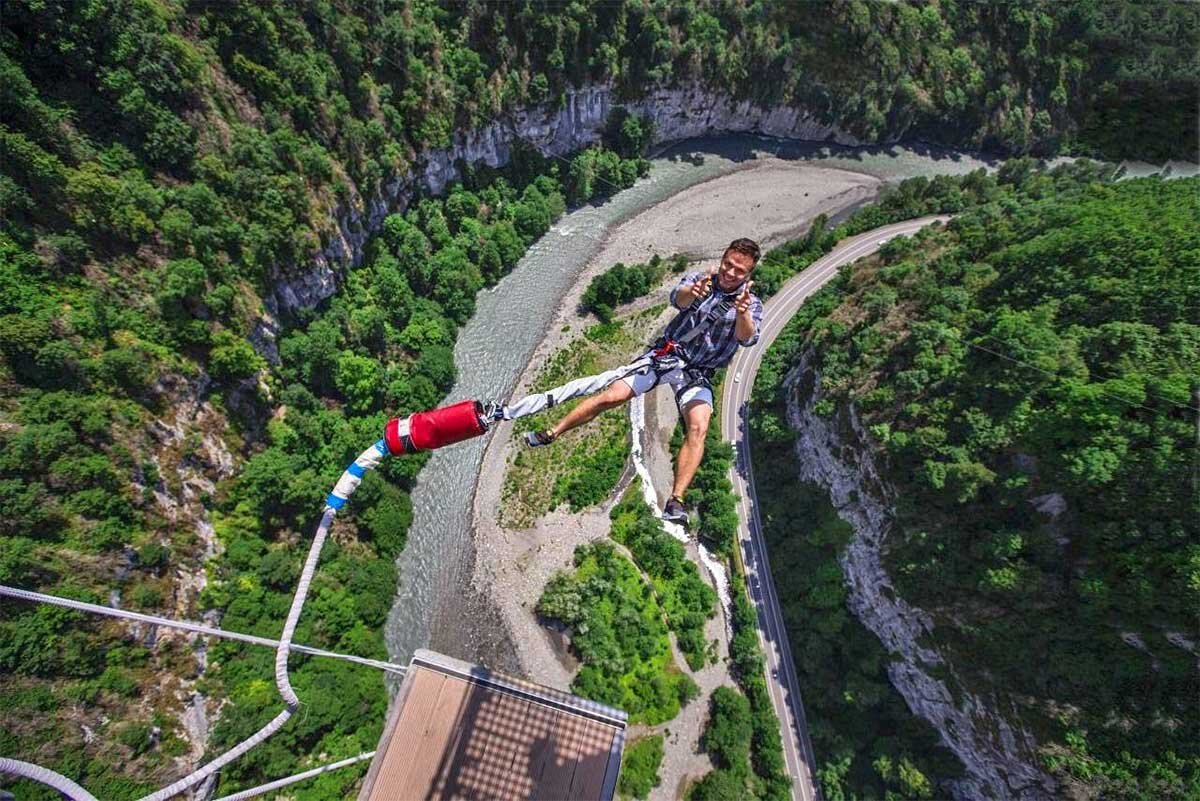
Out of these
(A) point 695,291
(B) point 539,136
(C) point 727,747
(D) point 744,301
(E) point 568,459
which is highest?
(B) point 539,136

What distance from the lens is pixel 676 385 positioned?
34.1 feet

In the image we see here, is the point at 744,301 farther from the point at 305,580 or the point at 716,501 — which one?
the point at 716,501

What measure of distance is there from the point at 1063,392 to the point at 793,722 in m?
18.2

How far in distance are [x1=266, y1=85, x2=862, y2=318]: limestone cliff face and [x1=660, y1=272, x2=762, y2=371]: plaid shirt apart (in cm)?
2139

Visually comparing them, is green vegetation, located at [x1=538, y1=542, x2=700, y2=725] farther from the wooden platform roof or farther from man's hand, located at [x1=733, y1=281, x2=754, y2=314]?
man's hand, located at [x1=733, y1=281, x2=754, y2=314]

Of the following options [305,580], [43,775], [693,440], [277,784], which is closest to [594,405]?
[693,440]

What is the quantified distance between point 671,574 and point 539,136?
28.4 metres

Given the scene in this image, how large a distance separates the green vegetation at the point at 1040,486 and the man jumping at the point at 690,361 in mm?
13847

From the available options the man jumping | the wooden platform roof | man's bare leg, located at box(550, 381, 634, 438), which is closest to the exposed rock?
the man jumping

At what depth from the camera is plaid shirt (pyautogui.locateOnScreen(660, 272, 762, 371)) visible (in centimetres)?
922

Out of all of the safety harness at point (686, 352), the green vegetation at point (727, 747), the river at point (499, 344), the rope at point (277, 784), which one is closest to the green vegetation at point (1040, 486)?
the green vegetation at point (727, 747)

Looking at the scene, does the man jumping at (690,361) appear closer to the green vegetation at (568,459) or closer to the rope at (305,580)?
the rope at (305,580)

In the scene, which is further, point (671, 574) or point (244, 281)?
point (671, 574)

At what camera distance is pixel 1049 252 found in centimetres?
1948
